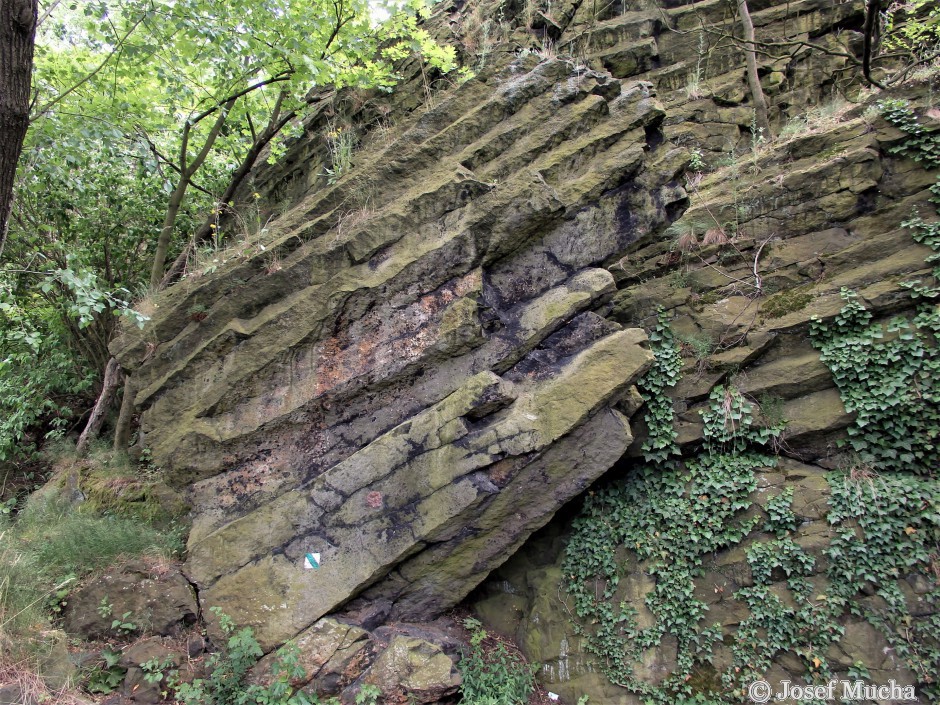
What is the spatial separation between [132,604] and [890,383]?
774cm

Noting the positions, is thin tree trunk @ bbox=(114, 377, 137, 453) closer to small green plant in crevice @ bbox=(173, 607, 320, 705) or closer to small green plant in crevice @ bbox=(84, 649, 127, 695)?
small green plant in crevice @ bbox=(84, 649, 127, 695)

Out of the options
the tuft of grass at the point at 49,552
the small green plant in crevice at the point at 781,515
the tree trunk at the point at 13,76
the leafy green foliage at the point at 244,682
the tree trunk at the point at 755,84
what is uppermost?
the tree trunk at the point at 13,76

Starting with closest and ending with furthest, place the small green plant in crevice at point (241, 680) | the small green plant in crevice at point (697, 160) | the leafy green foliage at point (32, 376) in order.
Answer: the small green plant in crevice at point (241, 680) → the leafy green foliage at point (32, 376) → the small green plant in crevice at point (697, 160)

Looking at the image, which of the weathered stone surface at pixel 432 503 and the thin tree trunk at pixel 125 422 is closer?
the weathered stone surface at pixel 432 503

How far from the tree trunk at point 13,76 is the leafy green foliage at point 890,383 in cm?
729

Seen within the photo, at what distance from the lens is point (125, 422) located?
23.5ft

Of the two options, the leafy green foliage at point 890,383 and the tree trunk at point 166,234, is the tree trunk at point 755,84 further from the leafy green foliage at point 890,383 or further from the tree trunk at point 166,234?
the tree trunk at point 166,234

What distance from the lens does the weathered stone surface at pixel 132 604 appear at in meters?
4.94

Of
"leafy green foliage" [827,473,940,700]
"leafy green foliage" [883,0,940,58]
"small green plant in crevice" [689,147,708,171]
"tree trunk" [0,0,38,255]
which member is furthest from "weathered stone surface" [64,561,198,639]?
"leafy green foliage" [883,0,940,58]

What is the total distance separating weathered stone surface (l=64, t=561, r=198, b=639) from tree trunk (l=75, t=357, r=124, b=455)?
3.08m

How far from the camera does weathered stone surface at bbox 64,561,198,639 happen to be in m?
4.94

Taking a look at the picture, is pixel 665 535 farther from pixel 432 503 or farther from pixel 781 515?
pixel 432 503

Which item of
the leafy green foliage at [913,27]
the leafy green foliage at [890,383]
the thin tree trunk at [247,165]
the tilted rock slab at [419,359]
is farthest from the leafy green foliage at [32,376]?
the leafy green foliage at [913,27]

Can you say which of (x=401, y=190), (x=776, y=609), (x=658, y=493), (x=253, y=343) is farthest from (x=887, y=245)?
(x=253, y=343)
